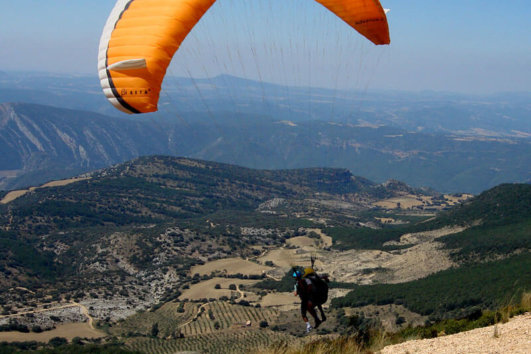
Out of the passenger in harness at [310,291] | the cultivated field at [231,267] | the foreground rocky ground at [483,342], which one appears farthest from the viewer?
the cultivated field at [231,267]

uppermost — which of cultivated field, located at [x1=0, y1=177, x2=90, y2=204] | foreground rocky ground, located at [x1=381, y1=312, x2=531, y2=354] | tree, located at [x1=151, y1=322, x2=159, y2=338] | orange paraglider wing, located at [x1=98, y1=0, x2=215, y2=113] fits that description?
orange paraglider wing, located at [x1=98, y1=0, x2=215, y2=113]

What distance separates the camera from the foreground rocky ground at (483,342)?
12359 mm

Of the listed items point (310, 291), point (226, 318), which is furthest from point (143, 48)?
point (226, 318)

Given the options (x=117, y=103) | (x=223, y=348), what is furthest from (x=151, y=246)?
(x=117, y=103)

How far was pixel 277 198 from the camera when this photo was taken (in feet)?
518

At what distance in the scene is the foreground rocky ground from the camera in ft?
40.5

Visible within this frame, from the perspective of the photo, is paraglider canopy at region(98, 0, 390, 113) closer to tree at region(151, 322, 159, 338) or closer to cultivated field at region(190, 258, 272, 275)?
tree at region(151, 322, 159, 338)

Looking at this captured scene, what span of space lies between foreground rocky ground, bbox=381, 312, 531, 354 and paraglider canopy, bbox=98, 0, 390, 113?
1020cm

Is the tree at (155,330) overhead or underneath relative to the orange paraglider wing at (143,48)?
underneath

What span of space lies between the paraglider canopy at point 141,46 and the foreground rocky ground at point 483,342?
10.2 m

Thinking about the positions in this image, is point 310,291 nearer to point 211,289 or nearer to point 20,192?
point 211,289

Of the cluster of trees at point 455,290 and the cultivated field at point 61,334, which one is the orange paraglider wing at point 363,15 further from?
the cultivated field at point 61,334

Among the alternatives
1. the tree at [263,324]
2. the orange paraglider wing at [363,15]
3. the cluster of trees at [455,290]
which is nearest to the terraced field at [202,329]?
the tree at [263,324]

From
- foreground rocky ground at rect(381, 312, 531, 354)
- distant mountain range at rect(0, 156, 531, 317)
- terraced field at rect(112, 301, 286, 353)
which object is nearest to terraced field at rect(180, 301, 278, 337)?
terraced field at rect(112, 301, 286, 353)
